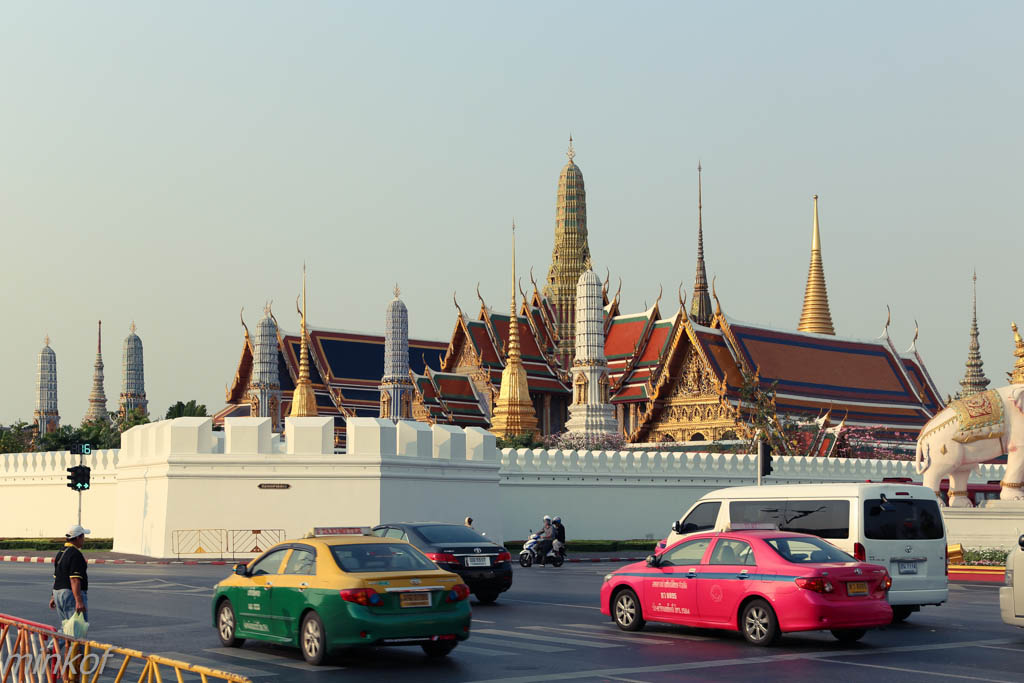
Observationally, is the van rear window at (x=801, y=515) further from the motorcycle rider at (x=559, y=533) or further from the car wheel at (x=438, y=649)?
the motorcycle rider at (x=559, y=533)

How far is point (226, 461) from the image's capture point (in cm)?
3017

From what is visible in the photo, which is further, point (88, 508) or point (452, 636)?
point (88, 508)

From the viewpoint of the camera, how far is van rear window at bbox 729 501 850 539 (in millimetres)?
16609

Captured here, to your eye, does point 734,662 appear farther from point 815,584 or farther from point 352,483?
point 352,483

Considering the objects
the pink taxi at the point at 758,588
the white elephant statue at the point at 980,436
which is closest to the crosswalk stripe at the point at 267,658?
the pink taxi at the point at 758,588

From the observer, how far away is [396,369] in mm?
75562

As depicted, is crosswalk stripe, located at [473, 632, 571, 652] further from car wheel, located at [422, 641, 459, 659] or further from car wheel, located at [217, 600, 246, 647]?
car wheel, located at [217, 600, 246, 647]

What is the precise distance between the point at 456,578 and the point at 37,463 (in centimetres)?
3113

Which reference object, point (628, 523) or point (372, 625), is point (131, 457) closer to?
point (628, 523)

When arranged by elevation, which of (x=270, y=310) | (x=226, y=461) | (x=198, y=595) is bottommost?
(x=198, y=595)

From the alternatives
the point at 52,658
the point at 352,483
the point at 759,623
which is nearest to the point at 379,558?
the point at 759,623

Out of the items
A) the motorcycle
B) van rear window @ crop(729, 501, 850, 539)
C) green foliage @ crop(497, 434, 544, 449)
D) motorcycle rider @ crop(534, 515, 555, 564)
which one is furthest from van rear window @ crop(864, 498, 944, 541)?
green foliage @ crop(497, 434, 544, 449)

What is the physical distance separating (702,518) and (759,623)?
4.01 metres

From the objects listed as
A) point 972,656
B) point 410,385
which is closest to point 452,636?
point 972,656
